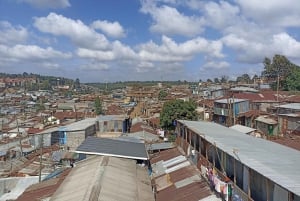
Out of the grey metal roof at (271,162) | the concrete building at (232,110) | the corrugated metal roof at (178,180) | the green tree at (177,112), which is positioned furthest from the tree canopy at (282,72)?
the grey metal roof at (271,162)

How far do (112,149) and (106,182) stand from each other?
6441 millimetres

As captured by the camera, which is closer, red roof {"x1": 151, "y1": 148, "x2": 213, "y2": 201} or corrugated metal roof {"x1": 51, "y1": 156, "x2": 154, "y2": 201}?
corrugated metal roof {"x1": 51, "y1": 156, "x2": 154, "y2": 201}

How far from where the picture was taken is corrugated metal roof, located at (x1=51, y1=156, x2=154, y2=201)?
39.7 ft

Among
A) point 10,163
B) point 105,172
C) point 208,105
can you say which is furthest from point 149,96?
point 105,172

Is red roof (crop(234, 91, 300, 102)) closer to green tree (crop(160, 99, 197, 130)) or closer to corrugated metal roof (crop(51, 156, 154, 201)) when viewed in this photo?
green tree (crop(160, 99, 197, 130))

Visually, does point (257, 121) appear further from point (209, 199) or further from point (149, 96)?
point (149, 96)

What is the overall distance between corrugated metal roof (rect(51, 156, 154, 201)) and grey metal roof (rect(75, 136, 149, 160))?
1.64 feet

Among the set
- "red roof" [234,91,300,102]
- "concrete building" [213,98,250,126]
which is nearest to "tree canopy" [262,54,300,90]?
"red roof" [234,91,300,102]

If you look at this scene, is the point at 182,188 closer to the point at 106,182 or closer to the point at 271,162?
the point at 106,182

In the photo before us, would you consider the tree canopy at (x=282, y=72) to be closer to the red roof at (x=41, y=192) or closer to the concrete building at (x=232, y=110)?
the concrete building at (x=232, y=110)

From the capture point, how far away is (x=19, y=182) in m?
21.8

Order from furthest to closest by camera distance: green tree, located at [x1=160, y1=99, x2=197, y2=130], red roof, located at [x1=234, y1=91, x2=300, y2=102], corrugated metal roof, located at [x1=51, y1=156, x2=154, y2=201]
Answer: red roof, located at [x1=234, y1=91, x2=300, y2=102] → green tree, located at [x1=160, y1=99, x2=197, y2=130] → corrugated metal roof, located at [x1=51, y1=156, x2=154, y2=201]

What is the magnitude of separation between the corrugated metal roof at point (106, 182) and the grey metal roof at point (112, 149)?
0.50 m

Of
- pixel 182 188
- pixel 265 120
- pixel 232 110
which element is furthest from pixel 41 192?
pixel 232 110
